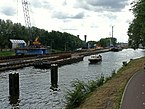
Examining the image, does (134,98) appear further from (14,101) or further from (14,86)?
(14,86)

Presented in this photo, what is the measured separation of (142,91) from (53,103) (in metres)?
10.6

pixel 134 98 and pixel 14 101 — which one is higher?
pixel 134 98

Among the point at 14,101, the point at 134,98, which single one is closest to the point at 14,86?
the point at 14,101

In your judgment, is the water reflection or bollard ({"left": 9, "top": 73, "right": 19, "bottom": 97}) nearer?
the water reflection

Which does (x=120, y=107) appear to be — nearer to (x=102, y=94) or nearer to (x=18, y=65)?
(x=102, y=94)

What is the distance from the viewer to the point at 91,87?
32906 mm

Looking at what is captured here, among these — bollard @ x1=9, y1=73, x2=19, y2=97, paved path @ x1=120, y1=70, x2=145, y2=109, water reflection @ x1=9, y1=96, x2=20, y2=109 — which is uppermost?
paved path @ x1=120, y1=70, x2=145, y2=109

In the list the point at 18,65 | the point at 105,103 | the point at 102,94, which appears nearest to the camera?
the point at 105,103

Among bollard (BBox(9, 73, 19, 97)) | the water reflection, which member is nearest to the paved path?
the water reflection

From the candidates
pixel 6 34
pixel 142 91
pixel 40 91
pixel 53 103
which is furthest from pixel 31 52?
pixel 142 91

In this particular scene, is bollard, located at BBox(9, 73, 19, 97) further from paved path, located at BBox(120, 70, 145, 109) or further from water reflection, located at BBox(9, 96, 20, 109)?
paved path, located at BBox(120, 70, 145, 109)

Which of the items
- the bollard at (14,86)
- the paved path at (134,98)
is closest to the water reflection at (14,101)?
the bollard at (14,86)

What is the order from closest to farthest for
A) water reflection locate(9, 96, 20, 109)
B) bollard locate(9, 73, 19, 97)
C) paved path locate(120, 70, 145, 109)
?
paved path locate(120, 70, 145, 109), water reflection locate(9, 96, 20, 109), bollard locate(9, 73, 19, 97)

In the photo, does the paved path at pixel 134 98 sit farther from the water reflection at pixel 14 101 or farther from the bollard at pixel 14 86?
the bollard at pixel 14 86
